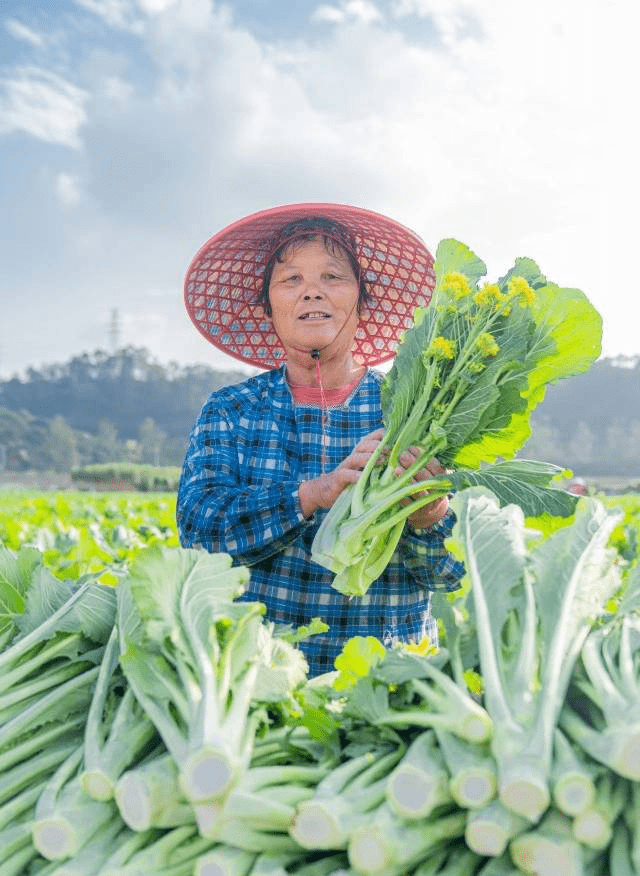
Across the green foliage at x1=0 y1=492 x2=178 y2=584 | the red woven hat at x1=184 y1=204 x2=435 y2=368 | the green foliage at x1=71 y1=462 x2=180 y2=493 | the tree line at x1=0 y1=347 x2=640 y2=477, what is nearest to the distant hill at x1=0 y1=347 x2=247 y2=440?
the tree line at x1=0 y1=347 x2=640 y2=477

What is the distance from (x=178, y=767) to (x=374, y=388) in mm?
2062

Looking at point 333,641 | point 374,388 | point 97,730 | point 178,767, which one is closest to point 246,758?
point 178,767

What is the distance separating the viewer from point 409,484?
2.23 m

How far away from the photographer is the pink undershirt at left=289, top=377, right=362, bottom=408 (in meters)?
3.08

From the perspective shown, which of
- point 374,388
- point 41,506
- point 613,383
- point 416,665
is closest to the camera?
point 416,665

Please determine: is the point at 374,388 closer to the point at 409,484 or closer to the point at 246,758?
the point at 409,484

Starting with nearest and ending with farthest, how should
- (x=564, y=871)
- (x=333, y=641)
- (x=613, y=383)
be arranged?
(x=564, y=871), (x=333, y=641), (x=613, y=383)

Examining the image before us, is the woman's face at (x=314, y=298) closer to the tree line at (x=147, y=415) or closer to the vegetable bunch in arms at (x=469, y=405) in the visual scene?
the vegetable bunch in arms at (x=469, y=405)

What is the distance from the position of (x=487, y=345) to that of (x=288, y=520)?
0.80m

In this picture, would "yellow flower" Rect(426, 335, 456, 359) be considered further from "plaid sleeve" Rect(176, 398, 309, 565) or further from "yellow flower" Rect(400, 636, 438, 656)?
"yellow flower" Rect(400, 636, 438, 656)

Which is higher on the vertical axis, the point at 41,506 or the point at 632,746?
the point at 632,746

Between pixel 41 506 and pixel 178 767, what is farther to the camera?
pixel 41 506

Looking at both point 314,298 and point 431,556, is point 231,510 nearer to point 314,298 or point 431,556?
point 431,556

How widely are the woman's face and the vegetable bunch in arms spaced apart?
2.02ft
